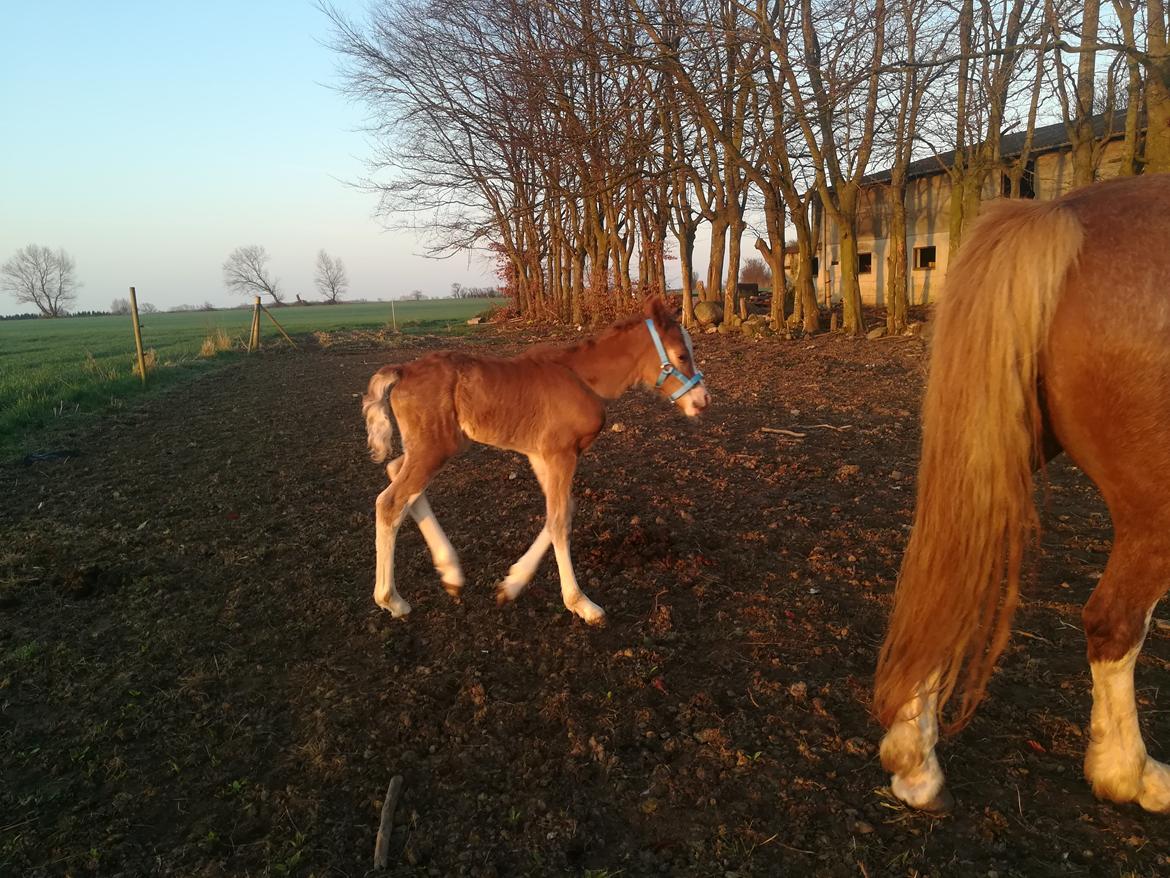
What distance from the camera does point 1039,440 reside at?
230 cm

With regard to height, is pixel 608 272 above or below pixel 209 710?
above

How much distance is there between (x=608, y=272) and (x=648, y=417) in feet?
59.9

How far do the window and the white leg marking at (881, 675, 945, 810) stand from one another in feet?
90.3

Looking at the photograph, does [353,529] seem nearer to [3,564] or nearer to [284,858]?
[3,564]

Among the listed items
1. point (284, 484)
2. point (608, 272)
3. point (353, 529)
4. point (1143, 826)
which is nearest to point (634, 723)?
point (1143, 826)

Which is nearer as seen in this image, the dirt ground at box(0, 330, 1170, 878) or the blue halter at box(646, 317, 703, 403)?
the dirt ground at box(0, 330, 1170, 878)

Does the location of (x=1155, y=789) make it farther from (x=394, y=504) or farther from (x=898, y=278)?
(x=898, y=278)

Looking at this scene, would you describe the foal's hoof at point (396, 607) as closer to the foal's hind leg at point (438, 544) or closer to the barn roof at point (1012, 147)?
the foal's hind leg at point (438, 544)

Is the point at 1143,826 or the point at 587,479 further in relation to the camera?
the point at 587,479

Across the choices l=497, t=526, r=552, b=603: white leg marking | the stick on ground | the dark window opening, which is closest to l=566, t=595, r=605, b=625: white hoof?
l=497, t=526, r=552, b=603: white leg marking

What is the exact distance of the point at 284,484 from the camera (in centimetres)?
716

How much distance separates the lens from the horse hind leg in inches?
97.0

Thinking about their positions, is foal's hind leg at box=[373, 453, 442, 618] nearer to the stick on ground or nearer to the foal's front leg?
the foal's front leg

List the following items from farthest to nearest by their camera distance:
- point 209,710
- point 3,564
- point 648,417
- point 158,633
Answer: point 648,417, point 3,564, point 158,633, point 209,710
